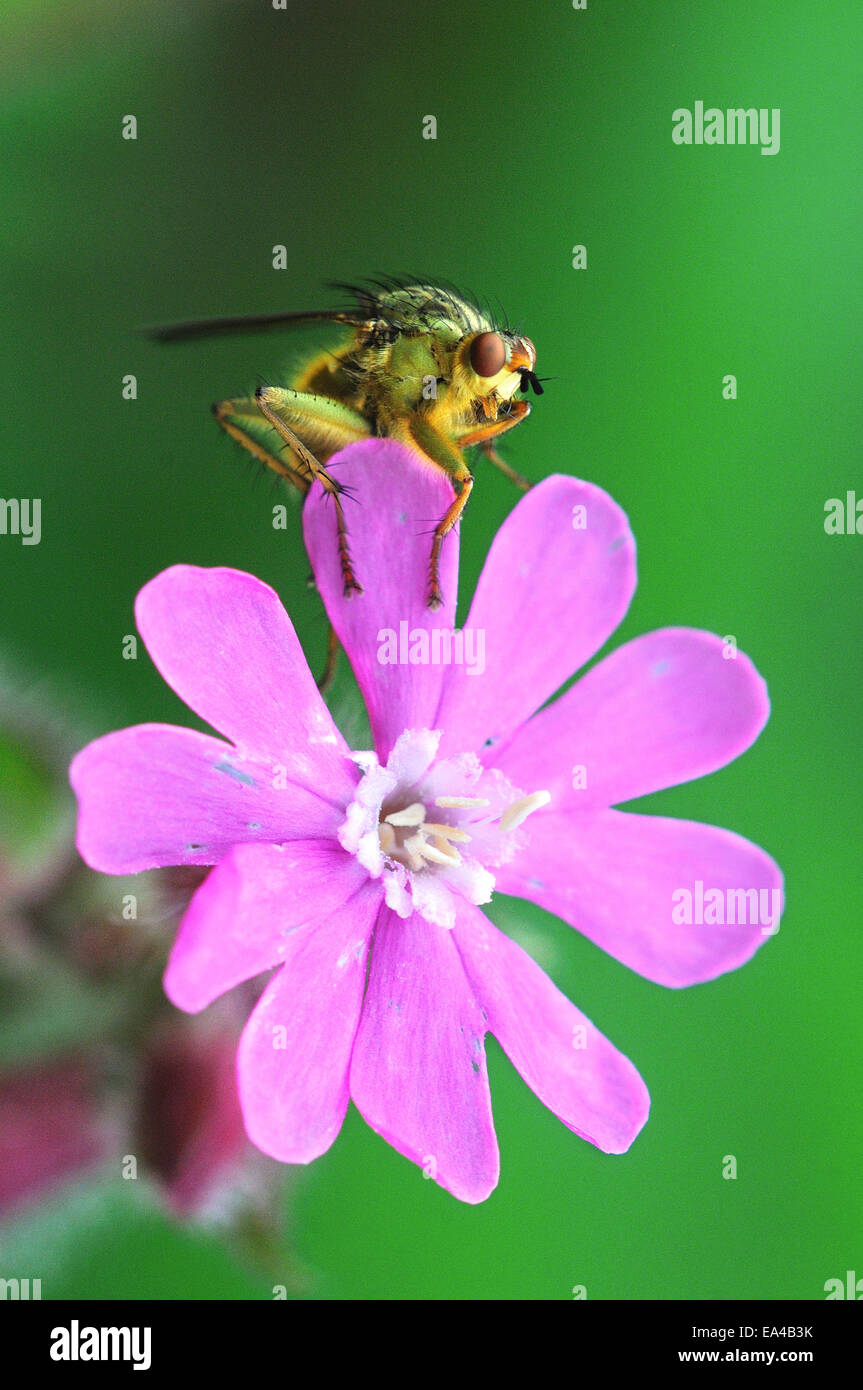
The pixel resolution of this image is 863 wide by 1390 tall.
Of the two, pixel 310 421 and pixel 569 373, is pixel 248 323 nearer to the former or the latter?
pixel 310 421

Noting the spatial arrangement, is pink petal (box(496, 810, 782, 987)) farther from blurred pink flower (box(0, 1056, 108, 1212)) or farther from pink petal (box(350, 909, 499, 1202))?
blurred pink flower (box(0, 1056, 108, 1212))

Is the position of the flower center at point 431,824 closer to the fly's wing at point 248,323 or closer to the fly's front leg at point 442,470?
the fly's front leg at point 442,470

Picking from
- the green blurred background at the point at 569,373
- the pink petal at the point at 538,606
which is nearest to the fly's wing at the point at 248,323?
the pink petal at the point at 538,606

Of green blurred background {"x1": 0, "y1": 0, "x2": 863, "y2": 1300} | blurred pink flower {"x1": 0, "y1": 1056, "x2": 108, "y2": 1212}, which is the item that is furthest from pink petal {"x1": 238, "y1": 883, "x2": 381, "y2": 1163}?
green blurred background {"x1": 0, "y1": 0, "x2": 863, "y2": 1300}

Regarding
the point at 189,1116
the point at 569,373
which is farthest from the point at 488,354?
the point at 569,373

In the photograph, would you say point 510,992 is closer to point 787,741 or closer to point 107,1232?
point 107,1232
